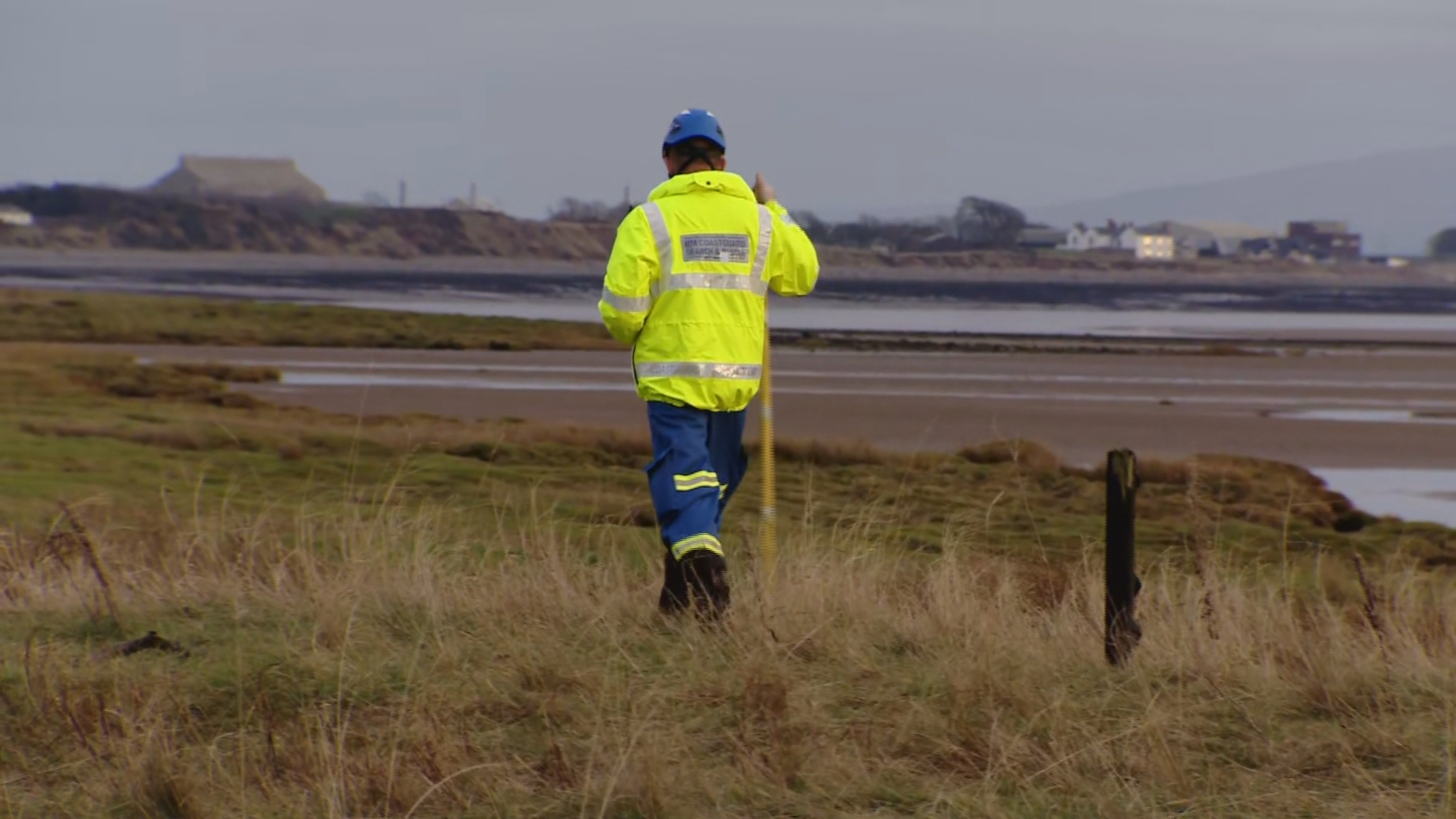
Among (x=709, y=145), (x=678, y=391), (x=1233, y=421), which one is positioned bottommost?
(x=1233, y=421)

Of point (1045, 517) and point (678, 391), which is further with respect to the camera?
point (1045, 517)

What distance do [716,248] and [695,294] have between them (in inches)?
7.6

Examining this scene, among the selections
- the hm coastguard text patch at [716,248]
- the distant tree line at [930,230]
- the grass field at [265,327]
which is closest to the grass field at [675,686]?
the hm coastguard text patch at [716,248]

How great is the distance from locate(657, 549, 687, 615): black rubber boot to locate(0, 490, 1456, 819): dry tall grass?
0.27 feet

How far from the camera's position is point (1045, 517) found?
14.2 meters

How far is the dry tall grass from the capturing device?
4418 mm

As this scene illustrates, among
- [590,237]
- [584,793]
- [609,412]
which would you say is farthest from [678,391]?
[590,237]

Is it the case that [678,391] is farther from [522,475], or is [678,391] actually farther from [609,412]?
[609,412]

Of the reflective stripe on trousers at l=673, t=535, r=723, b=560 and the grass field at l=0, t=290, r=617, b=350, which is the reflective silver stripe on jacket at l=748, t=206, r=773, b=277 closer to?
the reflective stripe on trousers at l=673, t=535, r=723, b=560

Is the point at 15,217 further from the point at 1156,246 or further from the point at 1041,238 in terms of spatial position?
the point at 1156,246

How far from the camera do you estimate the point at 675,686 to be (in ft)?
17.7

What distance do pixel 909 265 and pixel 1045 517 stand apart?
103 metres

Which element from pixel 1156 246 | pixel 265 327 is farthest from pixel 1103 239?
pixel 265 327

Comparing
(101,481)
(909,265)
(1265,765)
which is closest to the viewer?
(1265,765)
